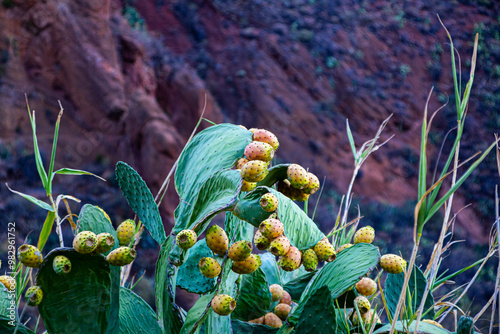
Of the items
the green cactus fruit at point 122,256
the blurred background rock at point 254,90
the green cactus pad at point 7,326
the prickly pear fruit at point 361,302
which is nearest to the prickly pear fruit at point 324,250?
the prickly pear fruit at point 361,302

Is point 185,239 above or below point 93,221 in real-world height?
above

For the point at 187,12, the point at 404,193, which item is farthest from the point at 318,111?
the point at 187,12

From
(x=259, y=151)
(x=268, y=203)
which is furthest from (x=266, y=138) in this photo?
(x=268, y=203)

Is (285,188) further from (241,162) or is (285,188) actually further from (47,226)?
(47,226)

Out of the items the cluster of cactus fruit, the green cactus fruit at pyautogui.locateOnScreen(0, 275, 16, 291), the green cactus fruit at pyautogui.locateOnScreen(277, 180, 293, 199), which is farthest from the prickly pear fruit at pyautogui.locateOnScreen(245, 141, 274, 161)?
the green cactus fruit at pyautogui.locateOnScreen(0, 275, 16, 291)

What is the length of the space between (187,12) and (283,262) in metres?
12.4

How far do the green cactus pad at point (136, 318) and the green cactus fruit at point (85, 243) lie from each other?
250 mm

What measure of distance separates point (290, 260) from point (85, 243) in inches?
13.5

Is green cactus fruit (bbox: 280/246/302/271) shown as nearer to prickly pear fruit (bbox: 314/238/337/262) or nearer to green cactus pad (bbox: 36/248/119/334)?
prickly pear fruit (bbox: 314/238/337/262)

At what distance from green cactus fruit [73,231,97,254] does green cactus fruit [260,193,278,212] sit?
30cm

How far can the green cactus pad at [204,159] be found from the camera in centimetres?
98

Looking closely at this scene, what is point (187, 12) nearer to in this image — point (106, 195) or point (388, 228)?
point (106, 195)

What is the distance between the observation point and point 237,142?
99 centimetres

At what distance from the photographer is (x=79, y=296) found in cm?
93
